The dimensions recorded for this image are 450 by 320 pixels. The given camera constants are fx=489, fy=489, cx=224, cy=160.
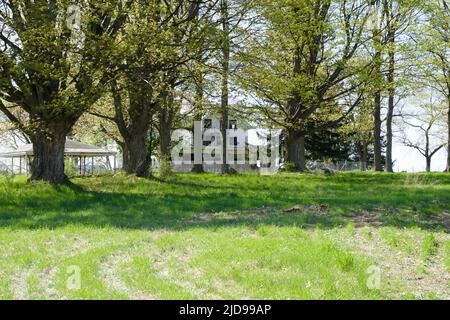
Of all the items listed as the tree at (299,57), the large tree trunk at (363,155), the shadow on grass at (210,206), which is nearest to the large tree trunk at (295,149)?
the tree at (299,57)

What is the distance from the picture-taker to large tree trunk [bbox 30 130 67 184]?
1697cm

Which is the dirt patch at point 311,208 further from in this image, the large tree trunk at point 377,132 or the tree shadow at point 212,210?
the large tree trunk at point 377,132

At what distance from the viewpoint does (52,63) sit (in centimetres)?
1512

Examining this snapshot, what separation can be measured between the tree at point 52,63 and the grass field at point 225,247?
3278mm

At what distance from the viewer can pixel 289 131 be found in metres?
26.6

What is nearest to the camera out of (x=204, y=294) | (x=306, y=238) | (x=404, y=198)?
(x=204, y=294)

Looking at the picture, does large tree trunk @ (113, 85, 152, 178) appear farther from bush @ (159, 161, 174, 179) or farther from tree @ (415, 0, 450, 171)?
tree @ (415, 0, 450, 171)

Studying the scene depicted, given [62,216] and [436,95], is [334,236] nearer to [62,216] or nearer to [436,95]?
[62,216]

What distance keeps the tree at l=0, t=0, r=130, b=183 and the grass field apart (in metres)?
3.28

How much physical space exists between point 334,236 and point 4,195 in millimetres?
10161

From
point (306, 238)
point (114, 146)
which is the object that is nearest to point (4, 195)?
point (306, 238)

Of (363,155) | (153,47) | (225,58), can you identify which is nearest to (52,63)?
(153,47)

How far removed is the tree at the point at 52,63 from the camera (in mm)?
14422

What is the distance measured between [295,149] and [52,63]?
1535 centimetres
